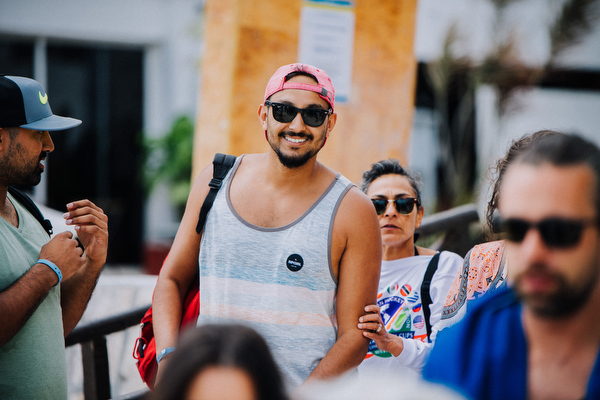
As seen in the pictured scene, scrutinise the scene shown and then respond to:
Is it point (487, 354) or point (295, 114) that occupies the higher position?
point (295, 114)

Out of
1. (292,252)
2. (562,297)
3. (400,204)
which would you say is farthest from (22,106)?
(562,297)

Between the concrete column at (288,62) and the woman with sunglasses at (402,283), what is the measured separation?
5.37 feet

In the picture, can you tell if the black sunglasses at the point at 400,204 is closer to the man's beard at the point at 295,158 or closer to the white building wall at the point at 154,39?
the man's beard at the point at 295,158

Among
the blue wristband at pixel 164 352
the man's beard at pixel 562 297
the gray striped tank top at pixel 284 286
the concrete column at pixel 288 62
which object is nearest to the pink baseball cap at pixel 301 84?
the gray striped tank top at pixel 284 286

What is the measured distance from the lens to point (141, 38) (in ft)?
34.2

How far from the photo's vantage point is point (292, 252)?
2.22 meters

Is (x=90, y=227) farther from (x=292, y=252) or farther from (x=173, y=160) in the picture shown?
(x=173, y=160)

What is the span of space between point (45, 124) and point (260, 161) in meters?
0.89

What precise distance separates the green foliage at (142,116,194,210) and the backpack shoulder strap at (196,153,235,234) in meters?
7.59

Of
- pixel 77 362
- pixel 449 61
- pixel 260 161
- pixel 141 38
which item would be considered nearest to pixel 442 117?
pixel 449 61

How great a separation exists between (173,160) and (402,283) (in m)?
7.87

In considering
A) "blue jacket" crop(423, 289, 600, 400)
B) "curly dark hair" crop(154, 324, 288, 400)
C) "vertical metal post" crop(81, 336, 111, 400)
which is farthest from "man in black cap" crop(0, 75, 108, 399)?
"blue jacket" crop(423, 289, 600, 400)

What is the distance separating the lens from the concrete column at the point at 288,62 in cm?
456

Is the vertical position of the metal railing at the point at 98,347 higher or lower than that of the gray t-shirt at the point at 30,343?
lower
